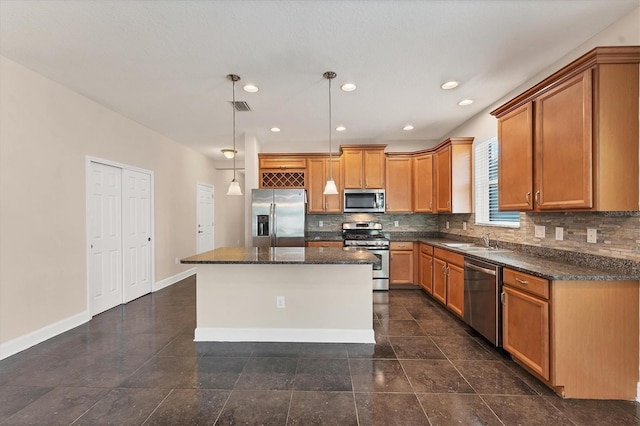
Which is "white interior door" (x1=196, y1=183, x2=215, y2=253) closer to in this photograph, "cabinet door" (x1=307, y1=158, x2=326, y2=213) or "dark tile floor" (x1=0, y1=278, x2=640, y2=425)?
"cabinet door" (x1=307, y1=158, x2=326, y2=213)

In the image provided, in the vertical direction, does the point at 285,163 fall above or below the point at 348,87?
below

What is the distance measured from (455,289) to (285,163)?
3.45m

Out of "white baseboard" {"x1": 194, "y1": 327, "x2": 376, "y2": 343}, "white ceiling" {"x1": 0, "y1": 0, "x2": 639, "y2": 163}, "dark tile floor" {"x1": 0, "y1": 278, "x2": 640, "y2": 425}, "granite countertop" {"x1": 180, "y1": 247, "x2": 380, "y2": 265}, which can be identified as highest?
"white ceiling" {"x1": 0, "y1": 0, "x2": 639, "y2": 163}

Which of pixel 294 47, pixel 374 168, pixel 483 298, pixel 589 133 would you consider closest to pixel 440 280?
pixel 483 298

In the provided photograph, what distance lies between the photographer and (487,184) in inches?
154

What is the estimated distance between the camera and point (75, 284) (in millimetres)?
3264

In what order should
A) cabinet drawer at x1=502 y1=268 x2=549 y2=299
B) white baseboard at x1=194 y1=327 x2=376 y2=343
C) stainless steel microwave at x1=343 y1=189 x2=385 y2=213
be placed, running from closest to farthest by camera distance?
1. cabinet drawer at x1=502 y1=268 x2=549 y2=299
2. white baseboard at x1=194 y1=327 x2=376 y2=343
3. stainless steel microwave at x1=343 y1=189 x2=385 y2=213

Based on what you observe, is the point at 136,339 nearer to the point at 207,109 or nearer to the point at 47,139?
the point at 47,139

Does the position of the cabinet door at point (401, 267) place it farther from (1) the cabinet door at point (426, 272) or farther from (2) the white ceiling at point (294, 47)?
(2) the white ceiling at point (294, 47)

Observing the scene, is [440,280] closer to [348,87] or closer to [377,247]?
[377,247]

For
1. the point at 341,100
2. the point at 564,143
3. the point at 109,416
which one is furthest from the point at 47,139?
the point at 564,143

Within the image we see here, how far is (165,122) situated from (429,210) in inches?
179

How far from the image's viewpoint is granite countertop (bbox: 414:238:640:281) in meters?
1.93

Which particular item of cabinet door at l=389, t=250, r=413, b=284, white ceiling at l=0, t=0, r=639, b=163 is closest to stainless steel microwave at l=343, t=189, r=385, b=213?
cabinet door at l=389, t=250, r=413, b=284
